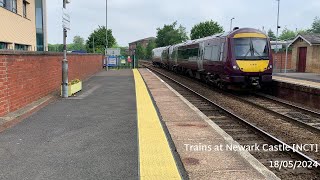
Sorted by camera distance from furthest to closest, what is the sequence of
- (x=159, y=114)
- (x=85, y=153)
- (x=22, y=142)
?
1. (x=159, y=114)
2. (x=22, y=142)
3. (x=85, y=153)

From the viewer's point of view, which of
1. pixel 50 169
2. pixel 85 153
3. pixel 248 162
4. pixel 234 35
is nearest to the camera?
pixel 50 169

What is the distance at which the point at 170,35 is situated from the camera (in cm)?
10450

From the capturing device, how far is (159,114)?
1026cm

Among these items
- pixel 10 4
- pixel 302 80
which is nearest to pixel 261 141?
pixel 302 80

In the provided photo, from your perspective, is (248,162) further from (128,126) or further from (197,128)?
(128,126)

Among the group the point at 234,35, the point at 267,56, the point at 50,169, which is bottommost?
the point at 50,169

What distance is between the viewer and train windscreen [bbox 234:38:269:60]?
50.8 ft

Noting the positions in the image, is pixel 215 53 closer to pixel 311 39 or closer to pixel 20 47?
pixel 20 47

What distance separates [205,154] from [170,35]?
10018cm

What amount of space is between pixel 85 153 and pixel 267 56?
1200cm

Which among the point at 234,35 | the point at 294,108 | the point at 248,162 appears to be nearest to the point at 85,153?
the point at 248,162

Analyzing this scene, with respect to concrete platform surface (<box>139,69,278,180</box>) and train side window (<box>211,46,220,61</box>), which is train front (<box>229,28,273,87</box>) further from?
concrete platform surface (<box>139,69,278,180</box>)

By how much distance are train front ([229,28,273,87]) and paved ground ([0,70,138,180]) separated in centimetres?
688

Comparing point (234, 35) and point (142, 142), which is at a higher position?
point (234, 35)
